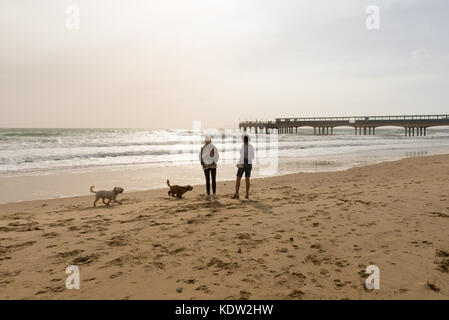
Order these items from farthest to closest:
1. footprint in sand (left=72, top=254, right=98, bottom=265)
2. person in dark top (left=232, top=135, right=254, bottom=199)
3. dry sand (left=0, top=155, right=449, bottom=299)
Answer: person in dark top (left=232, top=135, right=254, bottom=199)
footprint in sand (left=72, top=254, right=98, bottom=265)
dry sand (left=0, top=155, right=449, bottom=299)

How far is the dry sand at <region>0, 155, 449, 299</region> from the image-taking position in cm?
332

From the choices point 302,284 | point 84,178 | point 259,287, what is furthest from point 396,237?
point 84,178

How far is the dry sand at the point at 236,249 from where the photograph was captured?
10.9 ft

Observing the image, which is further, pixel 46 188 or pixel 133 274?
pixel 46 188

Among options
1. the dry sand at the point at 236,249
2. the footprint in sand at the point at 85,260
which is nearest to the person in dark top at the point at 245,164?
the dry sand at the point at 236,249

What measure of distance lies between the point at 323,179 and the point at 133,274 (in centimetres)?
985

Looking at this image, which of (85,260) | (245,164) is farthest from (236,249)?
(245,164)

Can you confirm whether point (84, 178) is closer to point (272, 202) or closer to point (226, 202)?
point (226, 202)

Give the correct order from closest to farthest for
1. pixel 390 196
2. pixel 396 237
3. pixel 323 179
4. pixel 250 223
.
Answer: pixel 396 237, pixel 250 223, pixel 390 196, pixel 323 179

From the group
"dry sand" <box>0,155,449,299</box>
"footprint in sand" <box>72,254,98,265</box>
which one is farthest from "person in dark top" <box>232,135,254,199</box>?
"footprint in sand" <box>72,254,98,265</box>

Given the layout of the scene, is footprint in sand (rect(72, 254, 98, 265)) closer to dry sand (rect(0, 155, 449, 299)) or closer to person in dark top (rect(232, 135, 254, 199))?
dry sand (rect(0, 155, 449, 299))

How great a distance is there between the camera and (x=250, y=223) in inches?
219

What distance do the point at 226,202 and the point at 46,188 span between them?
7118 millimetres
